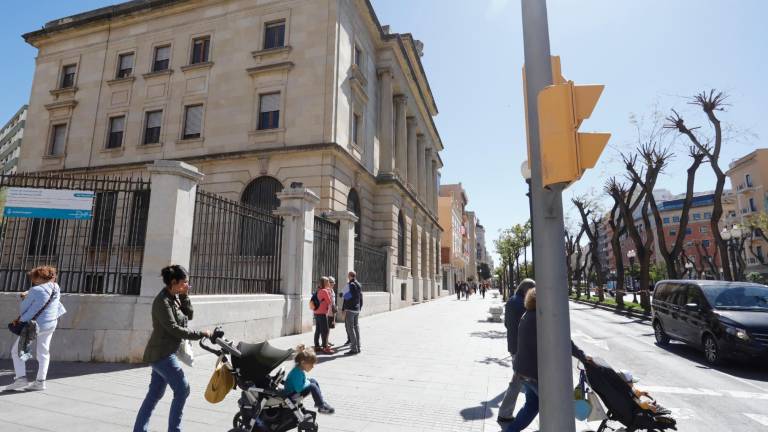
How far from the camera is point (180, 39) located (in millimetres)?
21953

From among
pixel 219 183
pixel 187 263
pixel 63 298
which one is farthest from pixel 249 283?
pixel 219 183

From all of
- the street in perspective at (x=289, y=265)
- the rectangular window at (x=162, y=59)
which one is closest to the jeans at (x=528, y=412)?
the street in perspective at (x=289, y=265)

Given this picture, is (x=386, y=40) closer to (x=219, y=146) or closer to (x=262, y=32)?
(x=262, y=32)

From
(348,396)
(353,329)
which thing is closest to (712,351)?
(353,329)

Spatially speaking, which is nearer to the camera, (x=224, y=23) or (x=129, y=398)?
(x=129, y=398)

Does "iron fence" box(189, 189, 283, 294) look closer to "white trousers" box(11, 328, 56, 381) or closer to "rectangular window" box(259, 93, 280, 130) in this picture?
"white trousers" box(11, 328, 56, 381)

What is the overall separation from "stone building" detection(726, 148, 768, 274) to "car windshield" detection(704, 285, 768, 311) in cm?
5751

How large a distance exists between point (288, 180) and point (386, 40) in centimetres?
1272

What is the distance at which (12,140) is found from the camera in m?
71.0

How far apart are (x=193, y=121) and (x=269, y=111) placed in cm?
458

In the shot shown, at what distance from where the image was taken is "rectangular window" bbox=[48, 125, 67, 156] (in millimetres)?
23453

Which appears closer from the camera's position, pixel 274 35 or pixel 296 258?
pixel 296 258

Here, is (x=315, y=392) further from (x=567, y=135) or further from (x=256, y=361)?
(x=567, y=135)

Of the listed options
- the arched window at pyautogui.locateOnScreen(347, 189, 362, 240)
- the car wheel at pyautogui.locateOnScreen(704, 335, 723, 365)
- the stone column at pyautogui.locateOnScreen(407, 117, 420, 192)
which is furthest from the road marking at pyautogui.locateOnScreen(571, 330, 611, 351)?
the stone column at pyautogui.locateOnScreen(407, 117, 420, 192)
